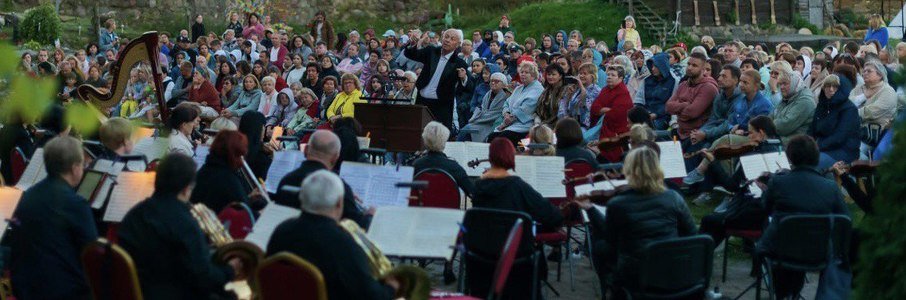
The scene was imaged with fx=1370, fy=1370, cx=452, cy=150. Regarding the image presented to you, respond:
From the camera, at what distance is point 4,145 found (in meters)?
10.7

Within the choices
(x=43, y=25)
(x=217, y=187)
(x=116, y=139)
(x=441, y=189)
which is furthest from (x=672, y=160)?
(x=43, y=25)

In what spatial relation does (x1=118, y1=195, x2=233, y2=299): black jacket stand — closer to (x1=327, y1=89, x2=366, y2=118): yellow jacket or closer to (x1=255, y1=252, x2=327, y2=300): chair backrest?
(x1=255, y1=252, x2=327, y2=300): chair backrest

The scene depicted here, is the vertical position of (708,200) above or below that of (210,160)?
below

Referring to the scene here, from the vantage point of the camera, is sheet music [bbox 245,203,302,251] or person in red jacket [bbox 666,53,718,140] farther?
person in red jacket [bbox 666,53,718,140]

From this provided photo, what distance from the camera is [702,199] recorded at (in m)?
12.9

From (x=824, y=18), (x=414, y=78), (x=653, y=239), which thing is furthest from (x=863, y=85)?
(x=824, y=18)

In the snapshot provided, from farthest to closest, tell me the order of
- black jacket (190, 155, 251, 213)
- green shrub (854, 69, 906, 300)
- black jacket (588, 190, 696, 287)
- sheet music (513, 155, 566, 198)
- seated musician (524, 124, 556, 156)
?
1. seated musician (524, 124, 556, 156)
2. sheet music (513, 155, 566, 198)
3. black jacket (190, 155, 251, 213)
4. black jacket (588, 190, 696, 287)
5. green shrub (854, 69, 906, 300)

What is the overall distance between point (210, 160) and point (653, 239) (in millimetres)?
2551

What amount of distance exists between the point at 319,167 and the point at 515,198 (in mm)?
1253

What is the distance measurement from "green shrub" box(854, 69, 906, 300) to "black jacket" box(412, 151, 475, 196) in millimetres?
4647

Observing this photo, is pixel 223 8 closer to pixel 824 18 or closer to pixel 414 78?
pixel 824 18

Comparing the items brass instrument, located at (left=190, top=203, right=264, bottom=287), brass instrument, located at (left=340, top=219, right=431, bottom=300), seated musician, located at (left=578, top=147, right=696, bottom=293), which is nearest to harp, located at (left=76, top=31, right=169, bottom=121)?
brass instrument, located at (left=190, top=203, right=264, bottom=287)

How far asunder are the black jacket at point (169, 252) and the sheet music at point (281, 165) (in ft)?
9.85

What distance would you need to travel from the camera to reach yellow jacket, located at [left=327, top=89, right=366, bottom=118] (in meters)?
15.0
